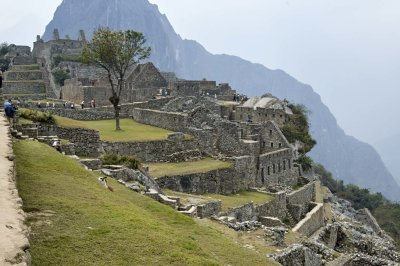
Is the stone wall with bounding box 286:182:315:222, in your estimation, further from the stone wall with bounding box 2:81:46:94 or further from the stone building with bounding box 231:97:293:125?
the stone wall with bounding box 2:81:46:94

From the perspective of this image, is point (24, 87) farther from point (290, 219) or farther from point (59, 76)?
point (290, 219)

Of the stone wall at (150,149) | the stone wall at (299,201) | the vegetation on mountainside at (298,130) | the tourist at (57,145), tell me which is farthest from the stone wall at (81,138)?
the vegetation on mountainside at (298,130)

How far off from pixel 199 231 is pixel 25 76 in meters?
55.9

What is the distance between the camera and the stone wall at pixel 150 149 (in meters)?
31.9

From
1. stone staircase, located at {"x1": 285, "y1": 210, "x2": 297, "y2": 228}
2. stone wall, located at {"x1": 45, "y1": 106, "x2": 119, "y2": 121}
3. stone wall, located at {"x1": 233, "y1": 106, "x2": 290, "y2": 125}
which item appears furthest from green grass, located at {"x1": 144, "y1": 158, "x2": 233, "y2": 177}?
stone wall, located at {"x1": 233, "y1": 106, "x2": 290, "y2": 125}

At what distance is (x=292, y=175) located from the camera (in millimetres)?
44812

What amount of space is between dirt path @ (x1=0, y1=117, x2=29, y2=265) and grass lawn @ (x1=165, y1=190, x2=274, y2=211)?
12150 millimetres

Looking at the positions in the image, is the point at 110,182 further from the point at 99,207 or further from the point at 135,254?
the point at 135,254

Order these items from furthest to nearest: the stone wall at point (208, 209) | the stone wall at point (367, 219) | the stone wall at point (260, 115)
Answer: the stone wall at point (367, 219) → the stone wall at point (260, 115) → the stone wall at point (208, 209)

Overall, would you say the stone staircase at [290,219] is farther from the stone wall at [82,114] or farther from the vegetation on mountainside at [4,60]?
the vegetation on mountainside at [4,60]

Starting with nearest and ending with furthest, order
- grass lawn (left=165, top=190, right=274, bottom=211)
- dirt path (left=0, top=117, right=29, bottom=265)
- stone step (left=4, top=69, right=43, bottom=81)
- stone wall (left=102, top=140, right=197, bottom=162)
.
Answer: dirt path (left=0, top=117, right=29, bottom=265) → grass lawn (left=165, top=190, right=274, bottom=211) → stone wall (left=102, top=140, right=197, bottom=162) → stone step (left=4, top=69, right=43, bottom=81)

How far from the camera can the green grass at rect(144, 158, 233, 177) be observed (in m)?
30.0

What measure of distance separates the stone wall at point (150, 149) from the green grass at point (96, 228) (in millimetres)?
14384

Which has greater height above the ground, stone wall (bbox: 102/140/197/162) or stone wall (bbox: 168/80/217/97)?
stone wall (bbox: 168/80/217/97)
